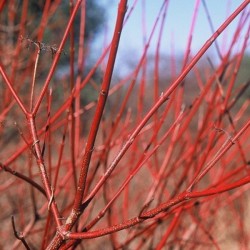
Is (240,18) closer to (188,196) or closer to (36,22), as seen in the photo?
(188,196)

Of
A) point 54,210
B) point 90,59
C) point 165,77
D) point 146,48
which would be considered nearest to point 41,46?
point 54,210

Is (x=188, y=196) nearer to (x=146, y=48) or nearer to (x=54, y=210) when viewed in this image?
(x=54, y=210)

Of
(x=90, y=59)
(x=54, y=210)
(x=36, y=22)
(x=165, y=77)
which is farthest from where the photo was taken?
(x=165, y=77)

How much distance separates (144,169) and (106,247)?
3541 mm

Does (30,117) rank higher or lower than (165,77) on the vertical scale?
lower

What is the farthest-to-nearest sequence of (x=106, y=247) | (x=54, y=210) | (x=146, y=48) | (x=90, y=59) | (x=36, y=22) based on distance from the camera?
1. (x=90, y=59)
2. (x=36, y=22)
3. (x=106, y=247)
4. (x=146, y=48)
5. (x=54, y=210)

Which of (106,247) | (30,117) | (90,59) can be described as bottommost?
(30,117)

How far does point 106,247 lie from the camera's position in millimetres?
4250

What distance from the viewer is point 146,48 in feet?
3.43

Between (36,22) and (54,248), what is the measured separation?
7.30 metres

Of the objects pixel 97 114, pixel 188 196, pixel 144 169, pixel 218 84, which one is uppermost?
pixel 144 169

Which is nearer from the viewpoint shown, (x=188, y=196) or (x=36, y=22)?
(x=188, y=196)

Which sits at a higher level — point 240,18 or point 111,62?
point 240,18

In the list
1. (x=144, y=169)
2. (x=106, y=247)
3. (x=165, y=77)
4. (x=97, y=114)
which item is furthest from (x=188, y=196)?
(x=165, y=77)
